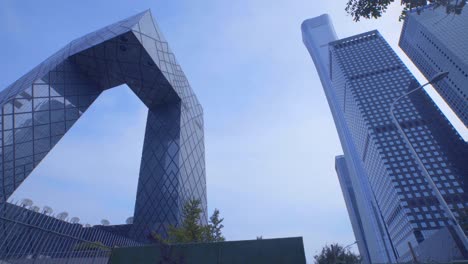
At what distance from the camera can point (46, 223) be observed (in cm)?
1464

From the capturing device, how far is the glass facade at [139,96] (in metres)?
29.4

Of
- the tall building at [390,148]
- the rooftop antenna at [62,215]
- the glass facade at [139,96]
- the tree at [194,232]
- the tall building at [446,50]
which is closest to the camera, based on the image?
the tree at [194,232]

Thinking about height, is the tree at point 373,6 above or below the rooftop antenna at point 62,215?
above

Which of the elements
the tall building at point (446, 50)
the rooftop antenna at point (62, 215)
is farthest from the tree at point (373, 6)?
the tall building at point (446, 50)

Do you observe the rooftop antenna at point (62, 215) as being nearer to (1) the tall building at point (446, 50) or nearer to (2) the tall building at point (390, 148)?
(2) the tall building at point (390, 148)

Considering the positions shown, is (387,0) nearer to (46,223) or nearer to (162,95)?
(46,223)

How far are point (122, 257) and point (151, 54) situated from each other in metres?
32.4

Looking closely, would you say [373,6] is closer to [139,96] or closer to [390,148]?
[139,96]

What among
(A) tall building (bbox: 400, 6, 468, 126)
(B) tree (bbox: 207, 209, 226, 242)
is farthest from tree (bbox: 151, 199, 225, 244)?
(A) tall building (bbox: 400, 6, 468, 126)

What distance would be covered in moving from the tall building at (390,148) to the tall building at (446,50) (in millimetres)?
10231

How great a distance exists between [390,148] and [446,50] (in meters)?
47.3

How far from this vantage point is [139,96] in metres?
47.0

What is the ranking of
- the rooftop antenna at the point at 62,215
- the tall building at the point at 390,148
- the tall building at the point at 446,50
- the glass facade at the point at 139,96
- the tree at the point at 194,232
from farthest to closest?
the tall building at the point at 446,50 < the tall building at the point at 390,148 < the rooftop antenna at the point at 62,215 < the glass facade at the point at 139,96 < the tree at the point at 194,232

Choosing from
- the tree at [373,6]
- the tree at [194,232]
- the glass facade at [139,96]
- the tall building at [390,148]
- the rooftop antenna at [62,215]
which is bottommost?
the tree at [194,232]
